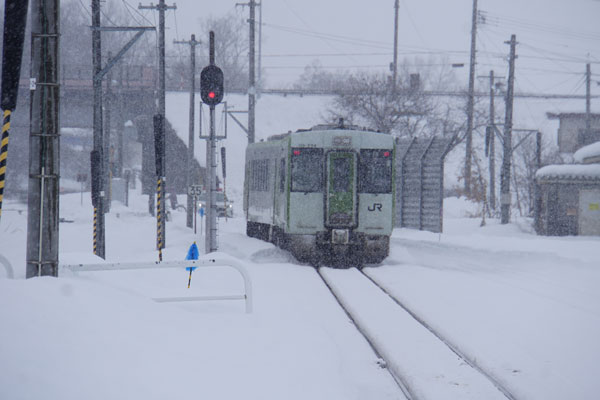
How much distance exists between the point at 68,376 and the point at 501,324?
19.8 feet

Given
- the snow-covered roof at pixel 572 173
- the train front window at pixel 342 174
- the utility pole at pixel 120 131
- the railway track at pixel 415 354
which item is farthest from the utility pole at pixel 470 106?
the railway track at pixel 415 354

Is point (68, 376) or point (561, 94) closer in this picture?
point (68, 376)

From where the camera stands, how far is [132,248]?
22516 millimetres

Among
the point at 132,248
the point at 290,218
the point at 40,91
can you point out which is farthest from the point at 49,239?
the point at 132,248

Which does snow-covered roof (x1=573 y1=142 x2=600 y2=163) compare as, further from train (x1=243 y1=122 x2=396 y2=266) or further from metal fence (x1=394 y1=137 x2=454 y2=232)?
train (x1=243 y1=122 x2=396 y2=266)

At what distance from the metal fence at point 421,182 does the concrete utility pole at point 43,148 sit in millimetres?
18007

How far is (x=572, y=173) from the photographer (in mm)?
26250

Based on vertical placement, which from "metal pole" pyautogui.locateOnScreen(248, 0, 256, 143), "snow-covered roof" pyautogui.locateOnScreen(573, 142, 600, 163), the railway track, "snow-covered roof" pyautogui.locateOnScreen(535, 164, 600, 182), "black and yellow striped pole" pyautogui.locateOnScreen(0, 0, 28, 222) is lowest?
the railway track

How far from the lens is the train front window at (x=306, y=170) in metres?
16.3

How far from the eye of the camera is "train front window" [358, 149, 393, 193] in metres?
16.5

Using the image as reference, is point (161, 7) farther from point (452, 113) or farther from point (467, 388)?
point (452, 113)

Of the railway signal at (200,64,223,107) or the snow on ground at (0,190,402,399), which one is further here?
the railway signal at (200,64,223,107)

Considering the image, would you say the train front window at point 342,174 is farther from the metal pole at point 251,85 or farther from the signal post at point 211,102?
the metal pole at point 251,85

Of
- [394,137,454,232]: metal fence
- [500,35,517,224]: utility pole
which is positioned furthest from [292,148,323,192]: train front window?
[500,35,517,224]: utility pole
